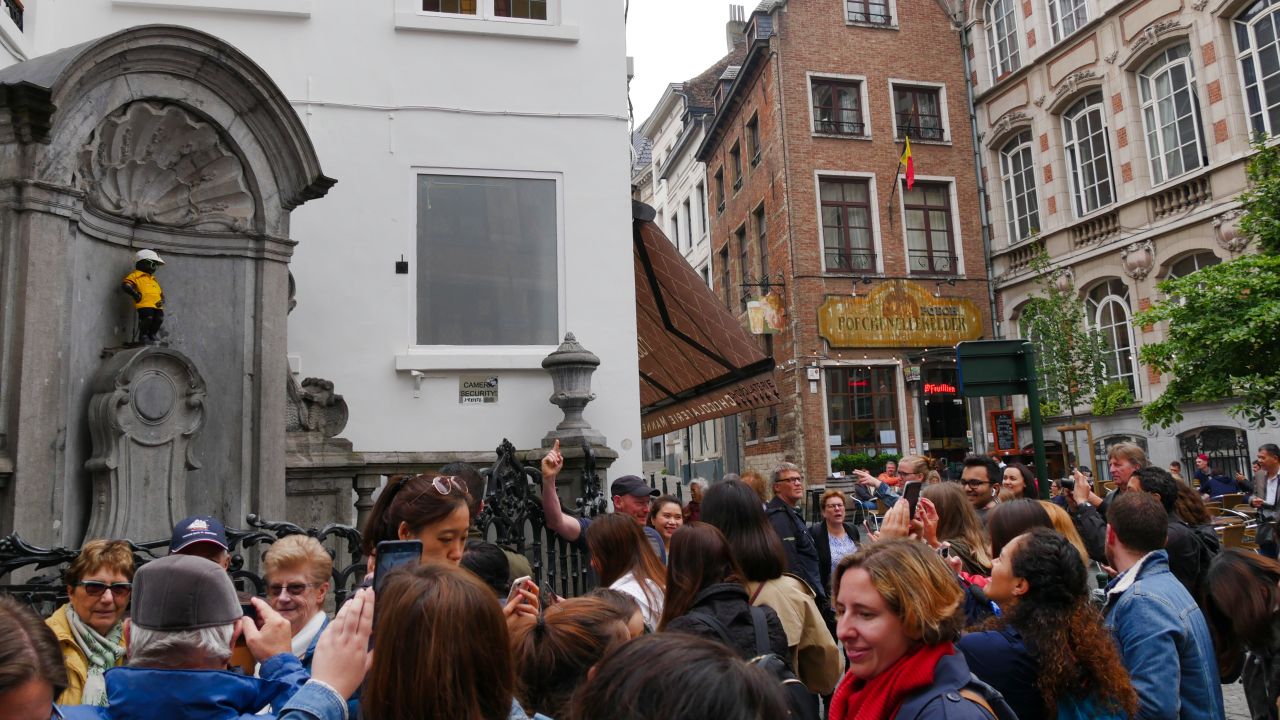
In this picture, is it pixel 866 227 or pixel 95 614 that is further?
pixel 866 227

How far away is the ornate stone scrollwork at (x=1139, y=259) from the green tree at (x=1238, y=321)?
711 cm

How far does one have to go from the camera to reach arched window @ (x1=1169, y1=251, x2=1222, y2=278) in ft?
62.8

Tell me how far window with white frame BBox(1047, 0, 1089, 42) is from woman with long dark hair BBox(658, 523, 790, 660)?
23119 mm

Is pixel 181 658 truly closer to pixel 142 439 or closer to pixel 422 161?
pixel 142 439

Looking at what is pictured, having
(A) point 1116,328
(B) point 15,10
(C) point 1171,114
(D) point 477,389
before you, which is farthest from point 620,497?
(A) point 1116,328

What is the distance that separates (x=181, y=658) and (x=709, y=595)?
71.1 inches

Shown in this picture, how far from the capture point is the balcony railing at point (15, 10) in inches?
329

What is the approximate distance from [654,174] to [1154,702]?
136 feet

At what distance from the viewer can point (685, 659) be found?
151 cm

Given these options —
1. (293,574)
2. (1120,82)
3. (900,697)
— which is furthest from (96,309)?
(1120,82)

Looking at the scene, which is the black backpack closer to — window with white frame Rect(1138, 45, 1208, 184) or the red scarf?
the red scarf

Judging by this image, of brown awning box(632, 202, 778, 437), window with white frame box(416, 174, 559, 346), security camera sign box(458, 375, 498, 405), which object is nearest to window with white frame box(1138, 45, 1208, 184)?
brown awning box(632, 202, 778, 437)

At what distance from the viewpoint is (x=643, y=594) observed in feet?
12.9

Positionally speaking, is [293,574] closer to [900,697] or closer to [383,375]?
[900,697]
